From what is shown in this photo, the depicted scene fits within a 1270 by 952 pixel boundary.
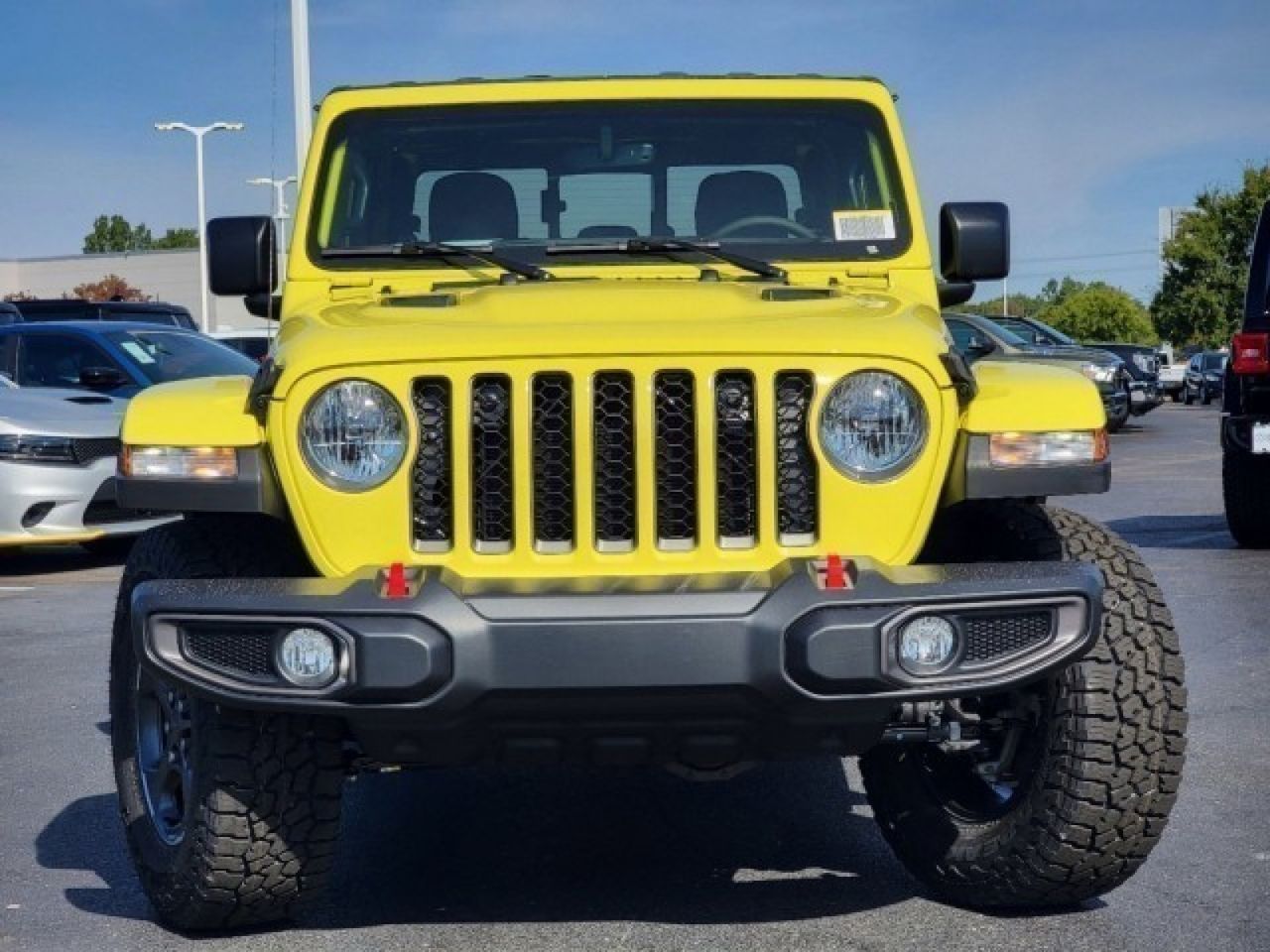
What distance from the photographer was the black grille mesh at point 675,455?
4441 millimetres

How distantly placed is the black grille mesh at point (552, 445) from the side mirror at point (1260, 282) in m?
8.52

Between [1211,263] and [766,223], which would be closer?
[766,223]

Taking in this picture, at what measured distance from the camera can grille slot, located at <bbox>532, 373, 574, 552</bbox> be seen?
4.44 m

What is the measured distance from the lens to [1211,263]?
267 ft

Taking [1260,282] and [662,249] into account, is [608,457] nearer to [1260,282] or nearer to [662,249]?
[662,249]

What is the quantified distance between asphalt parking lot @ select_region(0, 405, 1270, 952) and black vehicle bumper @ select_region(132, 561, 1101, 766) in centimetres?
65

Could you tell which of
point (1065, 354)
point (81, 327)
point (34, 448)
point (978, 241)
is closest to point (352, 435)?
point (978, 241)

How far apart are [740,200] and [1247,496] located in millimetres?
7409

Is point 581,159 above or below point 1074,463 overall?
above

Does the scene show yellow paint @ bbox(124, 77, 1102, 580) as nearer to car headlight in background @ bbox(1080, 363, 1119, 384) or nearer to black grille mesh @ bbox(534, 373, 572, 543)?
black grille mesh @ bbox(534, 373, 572, 543)

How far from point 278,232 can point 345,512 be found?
1874mm

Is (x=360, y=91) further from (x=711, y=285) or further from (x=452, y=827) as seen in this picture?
(x=452, y=827)

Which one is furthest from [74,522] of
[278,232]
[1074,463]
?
[1074,463]

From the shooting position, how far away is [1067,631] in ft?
14.2
